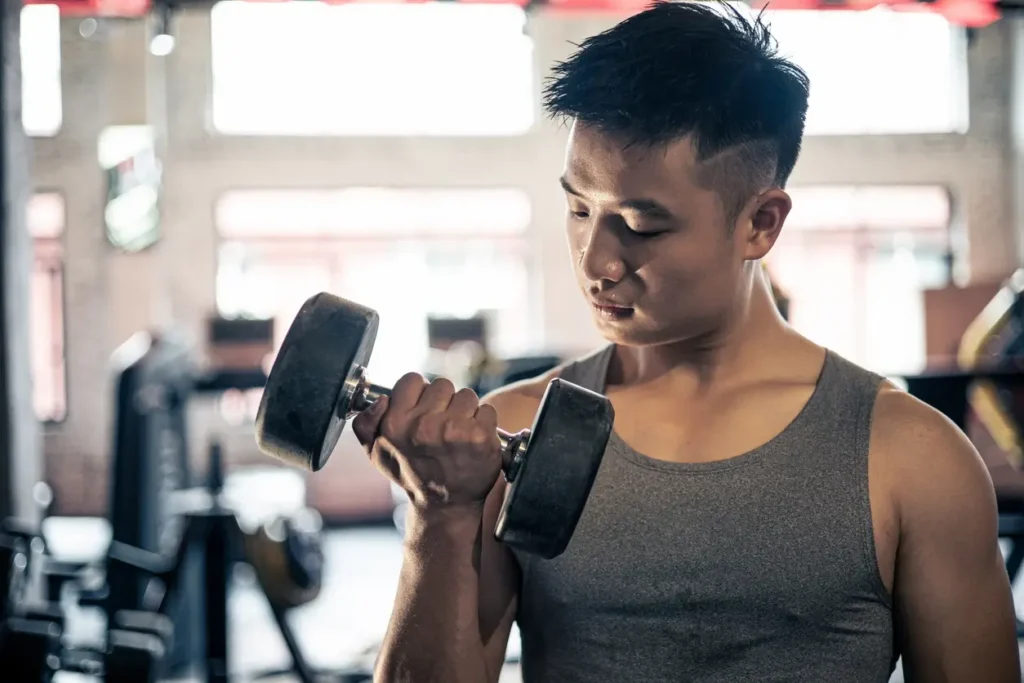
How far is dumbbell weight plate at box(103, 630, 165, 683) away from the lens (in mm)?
1907

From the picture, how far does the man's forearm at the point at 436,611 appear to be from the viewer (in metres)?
1.03

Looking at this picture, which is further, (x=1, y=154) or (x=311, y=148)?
(x=311, y=148)

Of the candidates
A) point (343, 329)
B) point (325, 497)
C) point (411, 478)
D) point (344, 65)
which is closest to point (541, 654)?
point (411, 478)

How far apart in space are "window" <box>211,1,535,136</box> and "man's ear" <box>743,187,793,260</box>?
7.55m

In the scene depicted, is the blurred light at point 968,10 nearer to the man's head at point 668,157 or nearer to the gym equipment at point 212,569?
the gym equipment at point 212,569

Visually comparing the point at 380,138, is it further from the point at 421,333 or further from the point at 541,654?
the point at 541,654

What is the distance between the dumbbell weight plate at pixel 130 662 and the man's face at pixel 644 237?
1262mm

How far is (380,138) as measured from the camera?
8.49 meters

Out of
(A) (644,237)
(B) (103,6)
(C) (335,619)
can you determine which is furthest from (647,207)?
(C) (335,619)

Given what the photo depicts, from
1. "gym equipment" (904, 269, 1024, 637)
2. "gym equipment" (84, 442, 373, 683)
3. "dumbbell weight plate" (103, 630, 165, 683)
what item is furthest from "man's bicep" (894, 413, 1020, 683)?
"gym equipment" (904, 269, 1024, 637)

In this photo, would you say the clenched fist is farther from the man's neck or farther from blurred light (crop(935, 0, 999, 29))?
blurred light (crop(935, 0, 999, 29))

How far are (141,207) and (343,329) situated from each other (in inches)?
305

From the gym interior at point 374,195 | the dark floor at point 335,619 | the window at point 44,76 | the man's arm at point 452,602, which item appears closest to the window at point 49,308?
the gym interior at point 374,195

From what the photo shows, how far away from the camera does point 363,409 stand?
100 cm
